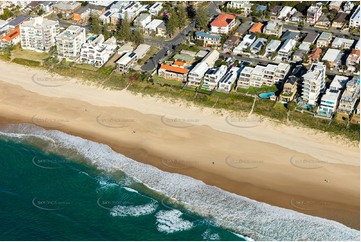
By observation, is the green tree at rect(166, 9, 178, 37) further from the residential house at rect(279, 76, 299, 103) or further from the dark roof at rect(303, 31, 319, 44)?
the residential house at rect(279, 76, 299, 103)

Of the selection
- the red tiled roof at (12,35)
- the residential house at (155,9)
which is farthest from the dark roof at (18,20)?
the residential house at (155,9)

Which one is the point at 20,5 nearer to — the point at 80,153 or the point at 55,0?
the point at 55,0

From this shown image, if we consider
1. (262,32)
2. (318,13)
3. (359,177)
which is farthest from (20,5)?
(359,177)

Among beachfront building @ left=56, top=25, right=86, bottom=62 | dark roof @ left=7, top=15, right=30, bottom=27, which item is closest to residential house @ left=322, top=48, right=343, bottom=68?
beachfront building @ left=56, top=25, right=86, bottom=62

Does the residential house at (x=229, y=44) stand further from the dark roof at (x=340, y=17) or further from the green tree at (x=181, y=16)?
the dark roof at (x=340, y=17)

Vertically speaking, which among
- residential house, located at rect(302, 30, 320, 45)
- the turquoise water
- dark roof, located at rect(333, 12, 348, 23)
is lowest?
the turquoise water

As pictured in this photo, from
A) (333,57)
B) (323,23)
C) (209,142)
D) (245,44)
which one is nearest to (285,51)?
(245,44)

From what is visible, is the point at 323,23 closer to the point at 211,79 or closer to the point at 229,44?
the point at 229,44
